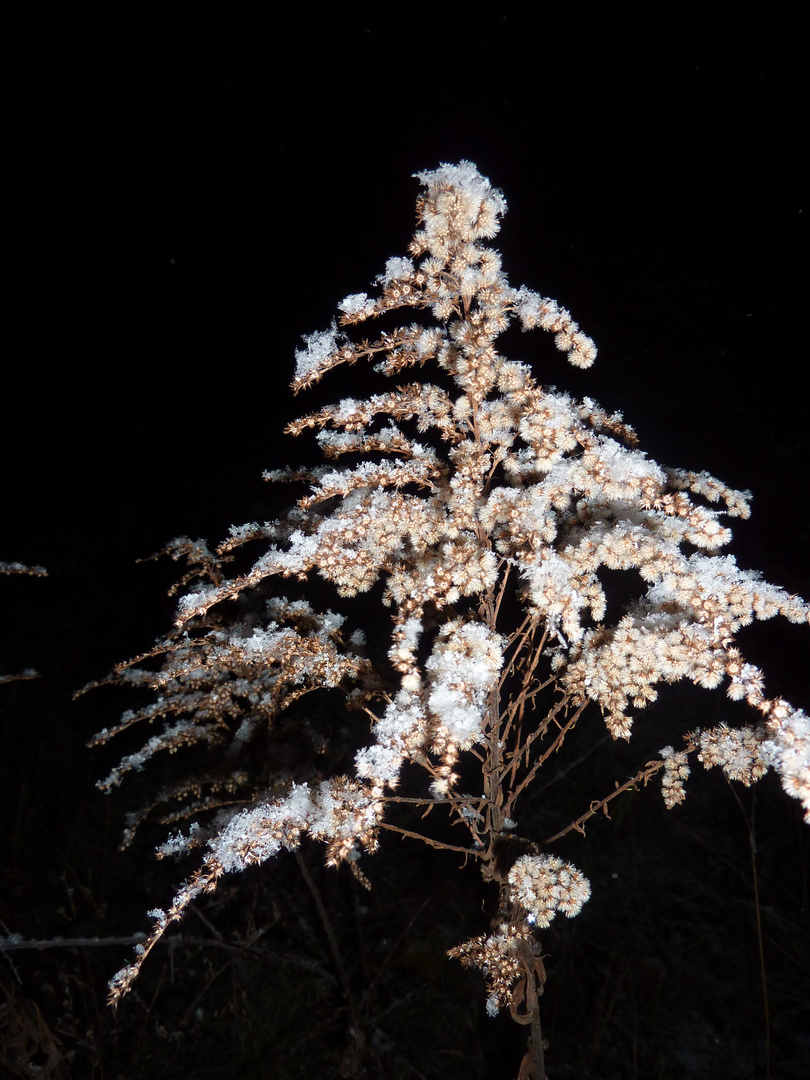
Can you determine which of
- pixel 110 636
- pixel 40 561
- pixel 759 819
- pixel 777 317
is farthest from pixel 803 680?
pixel 40 561

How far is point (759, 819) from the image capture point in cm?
393

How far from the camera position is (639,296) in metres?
6.57

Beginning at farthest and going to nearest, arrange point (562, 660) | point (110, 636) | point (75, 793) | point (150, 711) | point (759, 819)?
point (110, 636) → point (75, 793) → point (759, 819) → point (150, 711) → point (562, 660)

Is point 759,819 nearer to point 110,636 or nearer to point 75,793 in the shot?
point 75,793

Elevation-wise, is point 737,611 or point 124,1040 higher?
point 737,611

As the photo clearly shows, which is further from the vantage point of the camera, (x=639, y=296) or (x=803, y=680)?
(x=639, y=296)

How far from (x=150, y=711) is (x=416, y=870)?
231cm

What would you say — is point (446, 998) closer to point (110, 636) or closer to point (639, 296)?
point (110, 636)

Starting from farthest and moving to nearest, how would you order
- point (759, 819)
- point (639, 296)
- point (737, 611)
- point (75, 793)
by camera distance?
point (639, 296), point (75, 793), point (759, 819), point (737, 611)

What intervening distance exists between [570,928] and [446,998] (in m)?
0.83

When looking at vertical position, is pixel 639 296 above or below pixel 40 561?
above

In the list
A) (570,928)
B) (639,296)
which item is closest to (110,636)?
(570,928)

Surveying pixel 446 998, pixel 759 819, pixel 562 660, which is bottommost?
pixel 446 998

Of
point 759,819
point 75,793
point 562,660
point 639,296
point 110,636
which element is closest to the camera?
point 562,660
